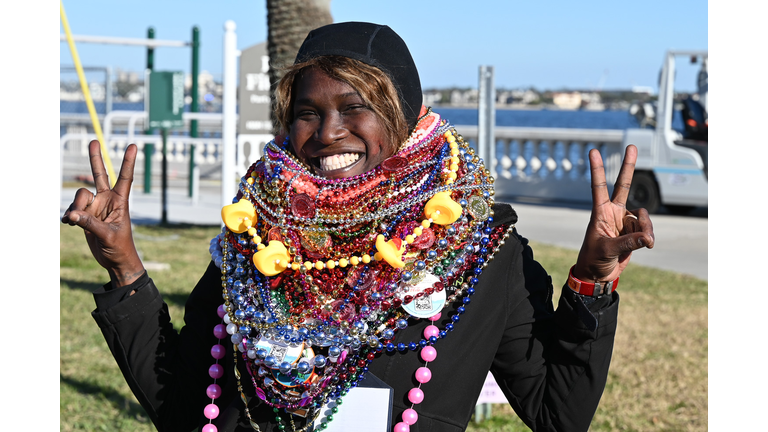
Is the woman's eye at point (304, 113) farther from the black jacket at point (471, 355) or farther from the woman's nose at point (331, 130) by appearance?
the black jacket at point (471, 355)

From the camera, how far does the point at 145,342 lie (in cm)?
190

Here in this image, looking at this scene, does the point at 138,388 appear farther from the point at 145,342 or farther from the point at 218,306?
the point at 218,306

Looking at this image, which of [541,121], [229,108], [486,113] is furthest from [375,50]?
[541,121]

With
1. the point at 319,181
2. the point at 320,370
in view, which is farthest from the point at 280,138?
the point at 320,370

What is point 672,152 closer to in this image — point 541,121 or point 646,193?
point 646,193

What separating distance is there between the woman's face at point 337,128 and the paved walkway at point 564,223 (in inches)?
282

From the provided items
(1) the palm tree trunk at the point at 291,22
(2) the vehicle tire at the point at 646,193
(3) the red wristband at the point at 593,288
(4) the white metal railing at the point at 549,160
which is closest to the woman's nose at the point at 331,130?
(3) the red wristband at the point at 593,288

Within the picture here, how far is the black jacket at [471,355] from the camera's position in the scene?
1.79 meters

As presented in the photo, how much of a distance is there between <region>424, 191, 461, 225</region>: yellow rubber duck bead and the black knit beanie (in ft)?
0.71

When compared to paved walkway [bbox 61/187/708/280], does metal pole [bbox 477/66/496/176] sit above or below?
above

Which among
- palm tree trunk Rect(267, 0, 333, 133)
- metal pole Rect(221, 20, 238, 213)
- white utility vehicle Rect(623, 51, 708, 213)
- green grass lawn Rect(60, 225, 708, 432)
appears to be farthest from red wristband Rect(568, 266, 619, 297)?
white utility vehicle Rect(623, 51, 708, 213)

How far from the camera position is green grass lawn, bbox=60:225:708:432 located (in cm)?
444

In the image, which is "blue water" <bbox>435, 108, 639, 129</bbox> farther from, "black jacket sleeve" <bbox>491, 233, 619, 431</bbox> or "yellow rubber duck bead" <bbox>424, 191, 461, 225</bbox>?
"yellow rubber duck bead" <bbox>424, 191, 461, 225</bbox>

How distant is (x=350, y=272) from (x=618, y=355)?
4.26m
